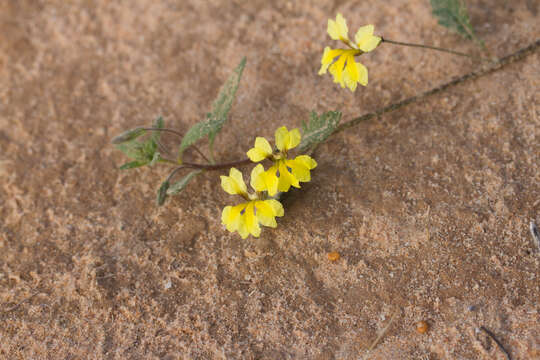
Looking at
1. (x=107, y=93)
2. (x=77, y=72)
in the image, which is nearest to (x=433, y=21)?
(x=107, y=93)

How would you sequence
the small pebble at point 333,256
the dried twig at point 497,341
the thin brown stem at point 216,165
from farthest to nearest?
the thin brown stem at point 216,165, the small pebble at point 333,256, the dried twig at point 497,341

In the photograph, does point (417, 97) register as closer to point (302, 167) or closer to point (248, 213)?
point (302, 167)

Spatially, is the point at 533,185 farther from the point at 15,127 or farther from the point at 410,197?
the point at 15,127

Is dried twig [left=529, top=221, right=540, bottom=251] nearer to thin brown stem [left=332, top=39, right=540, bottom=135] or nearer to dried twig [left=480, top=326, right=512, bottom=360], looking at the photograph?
dried twig [left=480, top=326, right=512, bottom=360]

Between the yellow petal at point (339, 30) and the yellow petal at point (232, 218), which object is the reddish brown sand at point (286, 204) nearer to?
the yellow petal at point (232, 218)

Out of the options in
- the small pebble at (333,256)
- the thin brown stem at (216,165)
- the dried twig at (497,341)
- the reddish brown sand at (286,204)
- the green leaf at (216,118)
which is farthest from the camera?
the thin brown stem at (216,165)

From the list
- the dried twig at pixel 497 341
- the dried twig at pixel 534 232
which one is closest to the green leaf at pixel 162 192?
the dried twig at pixel 497 341

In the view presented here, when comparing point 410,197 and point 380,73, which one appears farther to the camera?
point 380,73
